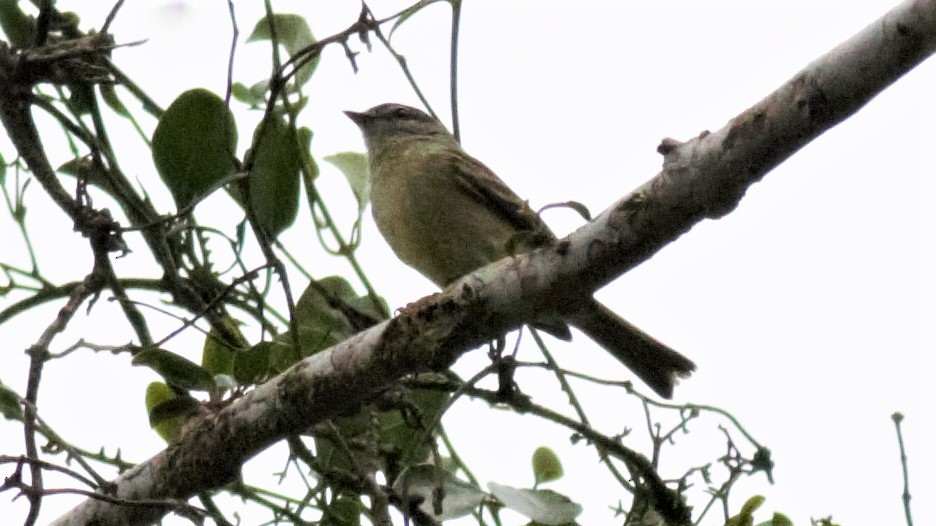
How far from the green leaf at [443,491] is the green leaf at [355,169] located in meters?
1.27

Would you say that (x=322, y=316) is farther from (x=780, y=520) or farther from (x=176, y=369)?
(x=780, y=520)

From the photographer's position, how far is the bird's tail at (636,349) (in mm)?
4121

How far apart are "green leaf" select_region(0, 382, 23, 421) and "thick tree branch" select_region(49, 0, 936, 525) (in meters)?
0.31

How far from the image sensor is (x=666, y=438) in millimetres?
2969

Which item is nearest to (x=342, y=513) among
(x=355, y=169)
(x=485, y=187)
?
(x=355, y=169)

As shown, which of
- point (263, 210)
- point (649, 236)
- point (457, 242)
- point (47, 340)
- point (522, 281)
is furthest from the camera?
point (457, 242)

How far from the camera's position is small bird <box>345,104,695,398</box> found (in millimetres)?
4191

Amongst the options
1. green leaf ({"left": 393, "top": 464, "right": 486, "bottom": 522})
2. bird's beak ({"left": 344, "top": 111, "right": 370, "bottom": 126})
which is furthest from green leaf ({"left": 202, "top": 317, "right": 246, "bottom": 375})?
bird's beak ({"left": 344, "top": 111, "right": 370, "bottom": 126})

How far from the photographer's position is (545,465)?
Result: 3.31m

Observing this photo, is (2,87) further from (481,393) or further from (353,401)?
(481,393)

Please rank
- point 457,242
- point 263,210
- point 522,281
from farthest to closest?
point 457,242 → point 263,210 → point 522,281

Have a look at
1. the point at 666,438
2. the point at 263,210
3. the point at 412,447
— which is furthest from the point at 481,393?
the point at 263,210

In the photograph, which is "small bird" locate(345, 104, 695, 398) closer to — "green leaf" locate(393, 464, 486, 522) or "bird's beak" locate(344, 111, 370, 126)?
"bird's beak" locate(344, 111, 370, 126)

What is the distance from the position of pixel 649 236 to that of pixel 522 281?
1.10ft
